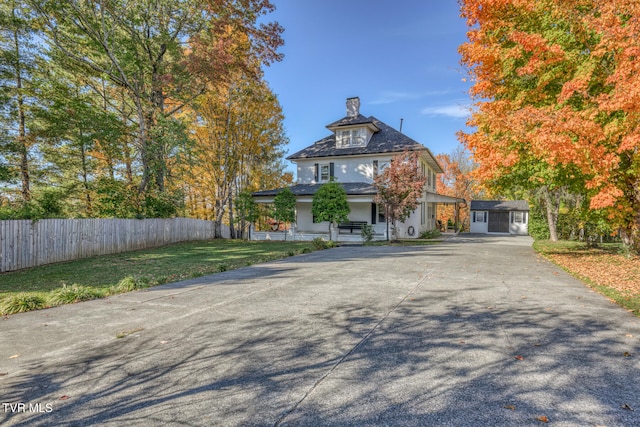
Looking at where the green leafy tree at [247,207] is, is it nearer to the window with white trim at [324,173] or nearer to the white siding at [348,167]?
the white siding at [348,167]

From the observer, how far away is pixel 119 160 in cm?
2144

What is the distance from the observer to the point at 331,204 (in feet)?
61.4

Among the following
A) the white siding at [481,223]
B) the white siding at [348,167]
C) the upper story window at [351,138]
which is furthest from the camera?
the white siding at [481,223]

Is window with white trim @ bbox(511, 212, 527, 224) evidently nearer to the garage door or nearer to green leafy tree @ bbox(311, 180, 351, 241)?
the garage door

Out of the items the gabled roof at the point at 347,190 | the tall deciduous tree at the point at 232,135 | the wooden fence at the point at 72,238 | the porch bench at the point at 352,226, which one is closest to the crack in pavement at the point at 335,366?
the wooden fence at the point at 72,238

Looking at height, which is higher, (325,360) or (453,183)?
(453,183)

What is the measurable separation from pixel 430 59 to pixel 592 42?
29.6ft

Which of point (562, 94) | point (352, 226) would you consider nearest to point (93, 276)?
point (562, 94)

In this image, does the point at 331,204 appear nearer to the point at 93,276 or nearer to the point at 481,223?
the point at 93,276

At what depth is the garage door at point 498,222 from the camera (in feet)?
108

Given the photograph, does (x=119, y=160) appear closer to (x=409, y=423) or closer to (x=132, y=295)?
(x=132, y=295)

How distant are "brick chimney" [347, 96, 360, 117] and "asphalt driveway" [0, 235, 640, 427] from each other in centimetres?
2102

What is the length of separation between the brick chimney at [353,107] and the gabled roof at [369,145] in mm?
494

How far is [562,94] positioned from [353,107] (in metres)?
18.3
